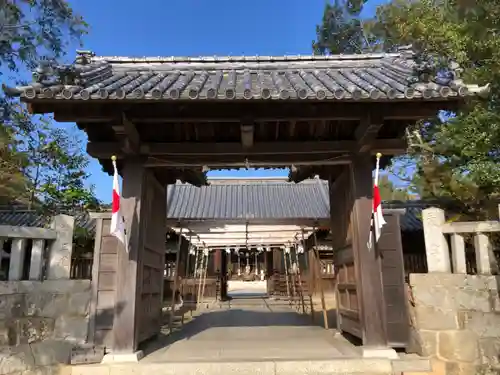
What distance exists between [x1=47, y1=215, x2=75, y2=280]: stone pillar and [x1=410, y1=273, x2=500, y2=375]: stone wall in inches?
193

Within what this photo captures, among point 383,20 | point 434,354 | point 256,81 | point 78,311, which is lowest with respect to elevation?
point 434,354

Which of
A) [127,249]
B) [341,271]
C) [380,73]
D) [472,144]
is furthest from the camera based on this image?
[472,144]

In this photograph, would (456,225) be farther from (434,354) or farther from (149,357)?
(149,357)

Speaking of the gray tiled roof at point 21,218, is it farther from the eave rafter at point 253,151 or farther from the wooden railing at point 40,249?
the eave rafter at point 253,151

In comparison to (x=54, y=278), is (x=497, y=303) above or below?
below

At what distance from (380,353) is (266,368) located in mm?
1457

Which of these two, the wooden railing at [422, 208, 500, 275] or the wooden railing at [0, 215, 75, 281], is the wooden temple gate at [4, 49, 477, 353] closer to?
the wooden railing at [0, 215, 75, 281]

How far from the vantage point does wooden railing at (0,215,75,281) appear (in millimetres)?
5230

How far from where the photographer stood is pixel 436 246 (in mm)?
5699

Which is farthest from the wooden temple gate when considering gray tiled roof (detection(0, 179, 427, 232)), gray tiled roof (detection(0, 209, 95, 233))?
gray tiled roof (detection(0, 209, 95, 233))

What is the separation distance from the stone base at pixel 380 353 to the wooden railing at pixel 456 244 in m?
1.42

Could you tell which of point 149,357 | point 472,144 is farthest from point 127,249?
point 472,144

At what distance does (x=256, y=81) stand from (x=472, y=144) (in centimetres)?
455

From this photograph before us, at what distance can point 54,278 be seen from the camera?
538 centimetres
